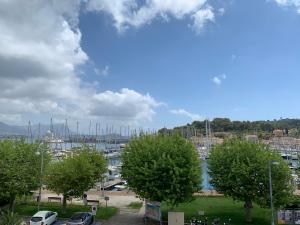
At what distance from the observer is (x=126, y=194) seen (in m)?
62.2

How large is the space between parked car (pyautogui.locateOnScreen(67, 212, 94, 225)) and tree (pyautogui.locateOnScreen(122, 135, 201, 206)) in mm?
5306

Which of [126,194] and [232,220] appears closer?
[232,220]

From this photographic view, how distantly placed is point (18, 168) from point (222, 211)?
2271 cm

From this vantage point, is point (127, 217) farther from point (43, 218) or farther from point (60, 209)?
point (43, 218)

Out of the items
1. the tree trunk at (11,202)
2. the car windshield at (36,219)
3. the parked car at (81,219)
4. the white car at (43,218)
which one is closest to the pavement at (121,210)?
the white car at (43,218)

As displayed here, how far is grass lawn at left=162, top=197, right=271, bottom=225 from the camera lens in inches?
1779

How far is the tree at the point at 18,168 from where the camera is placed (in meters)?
44.2

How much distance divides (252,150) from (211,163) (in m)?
4.49

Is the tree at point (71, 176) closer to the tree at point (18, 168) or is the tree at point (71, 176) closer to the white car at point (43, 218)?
the tree at point (18, 168)

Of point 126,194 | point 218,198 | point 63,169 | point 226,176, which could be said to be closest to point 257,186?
point 226,176

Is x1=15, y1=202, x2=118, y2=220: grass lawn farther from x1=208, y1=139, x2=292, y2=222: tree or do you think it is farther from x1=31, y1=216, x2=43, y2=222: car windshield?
x1=208, y1=139, x2=292, y2=222: tree

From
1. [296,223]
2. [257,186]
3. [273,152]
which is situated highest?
[273,152]

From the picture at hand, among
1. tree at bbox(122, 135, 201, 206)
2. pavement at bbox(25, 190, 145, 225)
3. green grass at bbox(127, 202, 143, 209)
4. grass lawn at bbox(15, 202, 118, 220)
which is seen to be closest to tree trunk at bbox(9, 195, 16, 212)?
grass lawn at bbox(15, 202, 118, 220)

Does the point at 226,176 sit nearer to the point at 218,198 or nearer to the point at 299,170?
the point at 299,170
